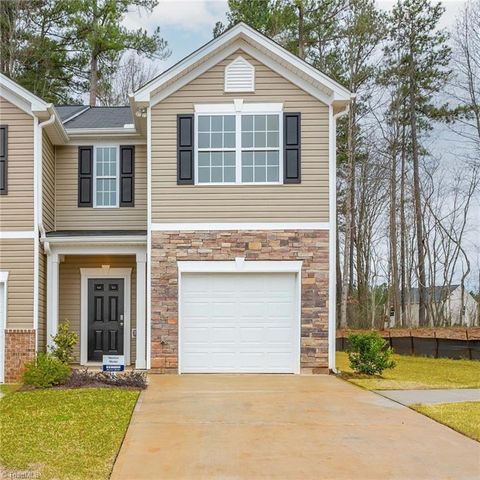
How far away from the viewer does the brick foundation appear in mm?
12578

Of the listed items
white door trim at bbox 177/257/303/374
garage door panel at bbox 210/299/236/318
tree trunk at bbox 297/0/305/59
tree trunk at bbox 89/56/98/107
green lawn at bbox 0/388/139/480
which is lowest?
green lawn at bbox 0/388/139/480

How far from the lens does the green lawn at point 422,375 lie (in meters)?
11.8

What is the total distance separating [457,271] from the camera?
30.2m

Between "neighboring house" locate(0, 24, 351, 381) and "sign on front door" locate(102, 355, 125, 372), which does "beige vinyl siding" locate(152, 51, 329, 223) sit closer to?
"neighboring house" locate(0, 24, 351, 381)

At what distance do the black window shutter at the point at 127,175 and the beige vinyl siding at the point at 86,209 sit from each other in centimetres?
9

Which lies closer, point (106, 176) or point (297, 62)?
point (297, 62)

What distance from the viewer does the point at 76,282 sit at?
49.2ft

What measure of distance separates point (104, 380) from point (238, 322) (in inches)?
121

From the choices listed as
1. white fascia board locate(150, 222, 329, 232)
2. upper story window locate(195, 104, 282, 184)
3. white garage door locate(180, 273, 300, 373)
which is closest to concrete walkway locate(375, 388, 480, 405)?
white garage door locate(180, 273, 300, 373)

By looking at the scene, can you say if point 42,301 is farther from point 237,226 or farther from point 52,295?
point 237,226

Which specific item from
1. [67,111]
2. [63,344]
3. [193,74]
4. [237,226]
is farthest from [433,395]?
[67,111]

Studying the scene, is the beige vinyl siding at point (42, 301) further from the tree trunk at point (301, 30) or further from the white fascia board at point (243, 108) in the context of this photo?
the tree trunk at point (301, 30)

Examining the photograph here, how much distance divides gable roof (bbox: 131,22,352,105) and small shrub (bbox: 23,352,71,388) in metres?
5.26

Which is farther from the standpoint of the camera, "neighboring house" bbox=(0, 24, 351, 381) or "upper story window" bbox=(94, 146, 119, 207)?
"upper story window" bbox=(94, 146, 119, 207)
